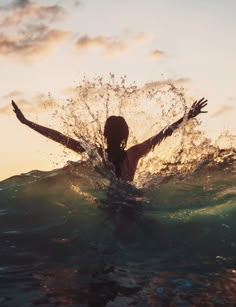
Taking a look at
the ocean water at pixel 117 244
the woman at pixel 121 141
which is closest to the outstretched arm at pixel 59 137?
the woman at pixel 121 141

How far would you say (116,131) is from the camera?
7.59 metres

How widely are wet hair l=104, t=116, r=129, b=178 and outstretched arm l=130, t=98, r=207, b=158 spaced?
0.29 meters

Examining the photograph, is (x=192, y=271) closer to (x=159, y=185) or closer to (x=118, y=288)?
(x=118, y=288)

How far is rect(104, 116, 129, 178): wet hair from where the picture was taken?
761 centimetres

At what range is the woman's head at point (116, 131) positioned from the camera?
760cm

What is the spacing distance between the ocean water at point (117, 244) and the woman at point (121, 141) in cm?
45

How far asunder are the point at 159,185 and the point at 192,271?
17.7 feet

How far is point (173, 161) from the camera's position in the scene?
33.9 feet

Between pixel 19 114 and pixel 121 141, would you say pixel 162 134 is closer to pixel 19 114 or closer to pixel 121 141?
pixel 121 141

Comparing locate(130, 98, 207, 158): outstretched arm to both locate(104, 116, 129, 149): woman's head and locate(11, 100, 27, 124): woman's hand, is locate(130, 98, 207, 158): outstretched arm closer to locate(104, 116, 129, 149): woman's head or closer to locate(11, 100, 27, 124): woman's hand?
locate(104, 116, 129, 149): woman's head

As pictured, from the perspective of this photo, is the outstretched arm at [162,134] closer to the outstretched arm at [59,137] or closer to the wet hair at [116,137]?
the wet hair at [116,137]

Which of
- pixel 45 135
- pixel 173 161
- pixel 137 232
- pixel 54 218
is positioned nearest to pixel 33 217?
pixel 54 218

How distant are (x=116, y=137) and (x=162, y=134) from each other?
2.83ft

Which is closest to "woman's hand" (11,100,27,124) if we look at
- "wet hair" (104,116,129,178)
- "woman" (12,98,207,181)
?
"woman" (12,98,207,181)
